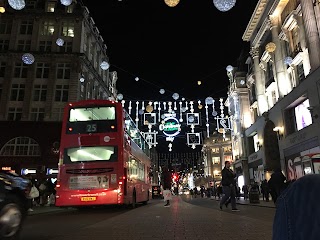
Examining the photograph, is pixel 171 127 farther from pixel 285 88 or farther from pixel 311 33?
A: pixel 311 33

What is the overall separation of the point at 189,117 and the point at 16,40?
24.5m

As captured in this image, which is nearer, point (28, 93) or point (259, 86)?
point (259, 86)

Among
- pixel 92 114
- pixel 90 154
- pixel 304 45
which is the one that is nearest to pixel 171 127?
pixel 304 45

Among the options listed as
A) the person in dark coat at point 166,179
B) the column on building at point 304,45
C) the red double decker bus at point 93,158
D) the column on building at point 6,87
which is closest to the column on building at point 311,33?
the column on building at point 304,45

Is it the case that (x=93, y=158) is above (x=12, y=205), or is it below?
above

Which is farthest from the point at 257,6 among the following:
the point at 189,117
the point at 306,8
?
the point at 189,117

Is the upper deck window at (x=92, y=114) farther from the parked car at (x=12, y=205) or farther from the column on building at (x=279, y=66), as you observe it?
the column on building at (x=279, y=66)

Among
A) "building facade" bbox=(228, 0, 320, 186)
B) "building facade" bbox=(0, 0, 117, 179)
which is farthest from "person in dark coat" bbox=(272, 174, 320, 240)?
"building facade" bbox=(0, 0, 117, 179)

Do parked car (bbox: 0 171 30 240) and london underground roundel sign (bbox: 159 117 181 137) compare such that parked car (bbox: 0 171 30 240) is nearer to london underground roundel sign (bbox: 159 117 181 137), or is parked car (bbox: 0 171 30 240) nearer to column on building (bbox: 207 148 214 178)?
london underground roundel sign (bbox: 159 117 181 137)

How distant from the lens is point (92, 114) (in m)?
13.4

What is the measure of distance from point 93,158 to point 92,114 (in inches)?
77.2

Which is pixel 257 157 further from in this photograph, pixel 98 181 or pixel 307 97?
pixel 98 181

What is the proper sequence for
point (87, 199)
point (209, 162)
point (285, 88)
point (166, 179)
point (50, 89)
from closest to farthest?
point (87, 199)
point (166, 179)
point (285, 88)
point (50, 89)
point (209, 162)

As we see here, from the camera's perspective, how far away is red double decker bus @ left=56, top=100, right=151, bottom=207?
12.6 metres
